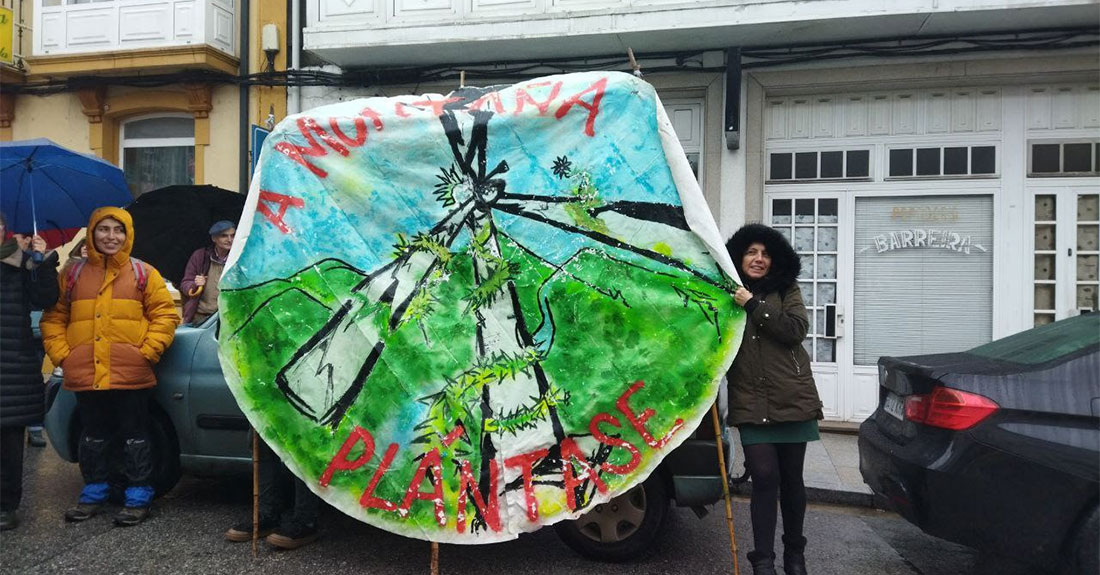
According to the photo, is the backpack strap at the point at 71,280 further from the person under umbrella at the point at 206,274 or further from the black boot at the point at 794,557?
the black boot at the point at 794,557

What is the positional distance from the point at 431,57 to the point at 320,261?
18.6ft

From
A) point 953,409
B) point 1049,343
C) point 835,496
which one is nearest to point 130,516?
point 953,409

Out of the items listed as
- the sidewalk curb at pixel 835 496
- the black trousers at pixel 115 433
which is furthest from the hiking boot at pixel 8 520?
the sidewalk curb at pixel 835 496

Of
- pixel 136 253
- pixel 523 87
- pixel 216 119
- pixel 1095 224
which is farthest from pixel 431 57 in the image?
pixel 1095 224

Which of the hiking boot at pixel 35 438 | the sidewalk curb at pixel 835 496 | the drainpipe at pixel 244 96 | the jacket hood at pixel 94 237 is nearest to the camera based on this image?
the jacket hood at pixel 94 237

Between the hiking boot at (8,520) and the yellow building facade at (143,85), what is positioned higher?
the yellow building facade at (143,85)

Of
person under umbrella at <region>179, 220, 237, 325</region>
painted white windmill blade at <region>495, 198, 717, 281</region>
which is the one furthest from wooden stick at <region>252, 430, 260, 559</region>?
person under umbrella at <region>179, 220, 237, 325</region>

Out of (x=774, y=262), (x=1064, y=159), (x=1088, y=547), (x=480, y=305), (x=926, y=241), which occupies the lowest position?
(x=1088, y=547)

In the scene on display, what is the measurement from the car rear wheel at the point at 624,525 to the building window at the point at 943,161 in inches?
225

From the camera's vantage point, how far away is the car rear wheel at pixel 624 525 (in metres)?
3.85

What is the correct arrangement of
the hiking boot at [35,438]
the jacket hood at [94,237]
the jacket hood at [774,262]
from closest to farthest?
the jacket hood at [774,262] → the jacket hood at [94,237] → the hiking boot at [35,438]

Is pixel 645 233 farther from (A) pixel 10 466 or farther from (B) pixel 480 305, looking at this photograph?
(A) pixel 10 466

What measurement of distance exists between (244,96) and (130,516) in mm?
6574

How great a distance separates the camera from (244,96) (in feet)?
31.3
